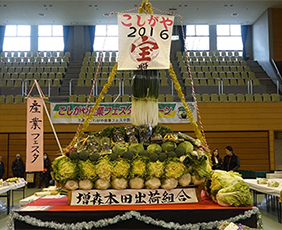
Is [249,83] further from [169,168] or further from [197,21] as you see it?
[169,168]

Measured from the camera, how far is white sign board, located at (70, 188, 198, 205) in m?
4.16

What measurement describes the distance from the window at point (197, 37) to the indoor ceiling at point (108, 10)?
1.78m

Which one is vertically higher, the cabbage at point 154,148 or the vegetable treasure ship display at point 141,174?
the cabbage at point 154,148

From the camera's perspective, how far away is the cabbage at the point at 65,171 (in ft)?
13.5

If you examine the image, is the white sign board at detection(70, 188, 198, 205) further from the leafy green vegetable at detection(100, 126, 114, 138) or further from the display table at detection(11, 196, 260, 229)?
the leafy green vegetable at detection(100, 126, 114, 138)

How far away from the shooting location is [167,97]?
13.8 m

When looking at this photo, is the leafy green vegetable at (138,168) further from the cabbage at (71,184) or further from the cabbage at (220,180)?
the cabbage at (220,180)

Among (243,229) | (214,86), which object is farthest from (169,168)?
(214,86)

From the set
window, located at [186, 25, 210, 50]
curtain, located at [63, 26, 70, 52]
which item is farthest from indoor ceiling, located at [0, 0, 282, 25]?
window, located at [186, 25, 210, 50]

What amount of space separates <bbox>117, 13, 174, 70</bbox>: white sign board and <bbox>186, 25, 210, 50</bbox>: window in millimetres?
16531

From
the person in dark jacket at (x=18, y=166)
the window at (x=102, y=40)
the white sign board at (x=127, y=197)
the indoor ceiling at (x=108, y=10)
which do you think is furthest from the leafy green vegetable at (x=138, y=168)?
the window at (x=102, y=40)

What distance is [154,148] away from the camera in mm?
4398

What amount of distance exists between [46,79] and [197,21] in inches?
323

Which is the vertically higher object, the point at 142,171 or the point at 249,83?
the point at 249,83
